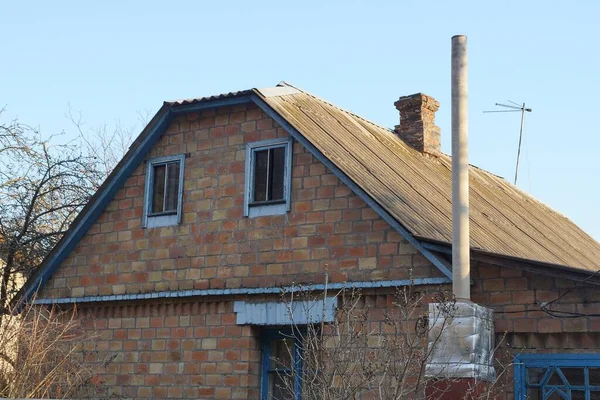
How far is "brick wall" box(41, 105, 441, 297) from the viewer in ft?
42.3

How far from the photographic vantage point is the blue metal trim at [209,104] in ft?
47.3

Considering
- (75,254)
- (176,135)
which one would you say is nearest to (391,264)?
(176,135)

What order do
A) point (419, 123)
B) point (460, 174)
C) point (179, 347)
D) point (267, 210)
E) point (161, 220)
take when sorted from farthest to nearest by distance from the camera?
point (419, 123) < point (161, 220) < point (179, 347) < point (267, 210) < point (460, 174)

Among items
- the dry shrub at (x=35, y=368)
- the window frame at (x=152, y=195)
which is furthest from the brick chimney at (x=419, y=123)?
the dry shrub at (x=35, y=368)

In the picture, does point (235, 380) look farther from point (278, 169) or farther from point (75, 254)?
point (75, 254)

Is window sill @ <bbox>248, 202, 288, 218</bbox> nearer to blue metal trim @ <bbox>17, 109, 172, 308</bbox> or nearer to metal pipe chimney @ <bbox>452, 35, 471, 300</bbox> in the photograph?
blue metal trim @ <bbox>17, 109, 172, 308</bbox>

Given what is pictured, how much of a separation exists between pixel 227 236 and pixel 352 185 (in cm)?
232

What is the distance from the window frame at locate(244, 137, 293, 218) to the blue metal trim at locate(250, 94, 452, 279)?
0.28 m

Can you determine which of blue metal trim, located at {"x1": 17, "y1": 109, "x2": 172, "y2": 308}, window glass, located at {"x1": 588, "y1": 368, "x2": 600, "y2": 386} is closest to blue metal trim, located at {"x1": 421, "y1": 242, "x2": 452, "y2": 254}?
window glass, located at {"x1": 588, "y1": 368, "x2": 600, "y2": 386}

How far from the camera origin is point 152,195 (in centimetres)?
1541

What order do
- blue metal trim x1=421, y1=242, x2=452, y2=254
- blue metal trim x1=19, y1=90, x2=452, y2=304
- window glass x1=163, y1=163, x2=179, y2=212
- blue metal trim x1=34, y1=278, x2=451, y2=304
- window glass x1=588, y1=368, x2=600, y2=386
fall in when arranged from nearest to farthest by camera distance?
window glass x1=588, y1=368, x2=600, y2=386 → blue metal trim x1=421, y1=242, x2=452, y2=254 → blue metal trim x1=34, y1=278, x2=451, y2=304 → blue metal trim x1=19, y1=90, x2=452, y2=304 → window glass x1=163, y1=163, x2=179, y2=212

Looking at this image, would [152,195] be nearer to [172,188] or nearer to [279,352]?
[172,188]

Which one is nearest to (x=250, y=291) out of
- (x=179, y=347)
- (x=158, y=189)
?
(x=179, y=347)


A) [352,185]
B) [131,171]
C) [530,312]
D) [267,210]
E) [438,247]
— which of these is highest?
[131,171]
